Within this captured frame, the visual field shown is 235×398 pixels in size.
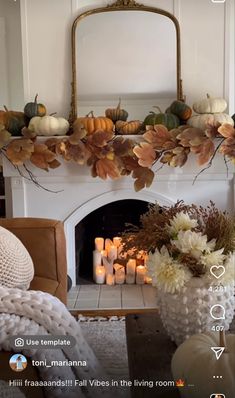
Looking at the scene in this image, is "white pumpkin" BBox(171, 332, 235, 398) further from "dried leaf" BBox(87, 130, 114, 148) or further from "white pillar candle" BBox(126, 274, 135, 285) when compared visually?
"white pillar candle" BBox(126, 274, 135, 285)

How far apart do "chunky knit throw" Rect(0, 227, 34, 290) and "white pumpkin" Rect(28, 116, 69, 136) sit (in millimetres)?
596

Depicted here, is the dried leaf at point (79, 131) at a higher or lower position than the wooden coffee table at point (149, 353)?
higher

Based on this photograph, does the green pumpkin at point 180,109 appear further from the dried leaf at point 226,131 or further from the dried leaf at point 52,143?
the dried leaf at point 52,143

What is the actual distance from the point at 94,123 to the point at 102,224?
1.47 ft

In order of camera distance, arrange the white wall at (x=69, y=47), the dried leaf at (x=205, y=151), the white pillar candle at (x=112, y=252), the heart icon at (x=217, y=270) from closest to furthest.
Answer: the heart icon at (x=217, y=270) → the white wall at (x=69, y=47) → the dried leaf at (x=205, y=151) → the white pillar candle at (x=112, y=252)

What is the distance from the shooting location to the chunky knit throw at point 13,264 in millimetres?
816

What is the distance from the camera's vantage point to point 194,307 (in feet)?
2.26

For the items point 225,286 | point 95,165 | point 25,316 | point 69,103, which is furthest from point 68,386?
point 69,103

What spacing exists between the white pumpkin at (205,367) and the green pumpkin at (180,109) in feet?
3.16

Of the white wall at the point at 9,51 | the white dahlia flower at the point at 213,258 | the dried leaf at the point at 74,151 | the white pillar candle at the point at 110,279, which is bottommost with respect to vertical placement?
the white pillar candle at the point at 110,279

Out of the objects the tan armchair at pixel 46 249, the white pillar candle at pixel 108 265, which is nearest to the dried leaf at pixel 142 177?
the white pillar candle at pixel 108 265

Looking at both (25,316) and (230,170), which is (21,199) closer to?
(230,170)

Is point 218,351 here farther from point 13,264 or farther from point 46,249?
point 46,249

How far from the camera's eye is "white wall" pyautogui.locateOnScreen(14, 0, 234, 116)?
3.77 ft
